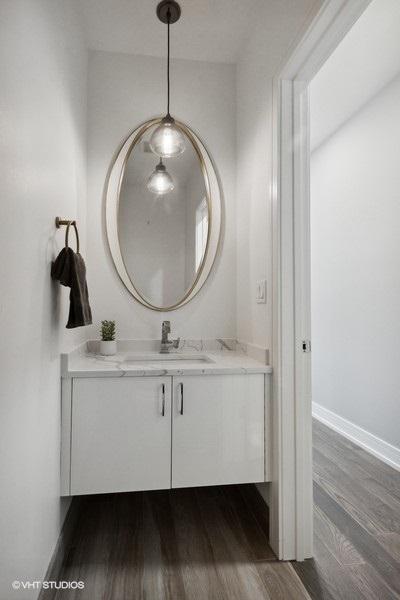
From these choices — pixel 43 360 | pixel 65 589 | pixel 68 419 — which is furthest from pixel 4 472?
pixel 65 589

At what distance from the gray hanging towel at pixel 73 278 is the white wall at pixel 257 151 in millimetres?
833

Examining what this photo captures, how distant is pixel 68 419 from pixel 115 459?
0.88ft

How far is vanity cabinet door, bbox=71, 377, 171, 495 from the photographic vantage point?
1.63 meters

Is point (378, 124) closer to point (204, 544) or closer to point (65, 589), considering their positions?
point (204, 544)

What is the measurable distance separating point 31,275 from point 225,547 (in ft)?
4.61

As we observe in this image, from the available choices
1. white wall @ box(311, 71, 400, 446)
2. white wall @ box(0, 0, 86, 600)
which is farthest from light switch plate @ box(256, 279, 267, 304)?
white wall @ box(311, 71, 400, 446)

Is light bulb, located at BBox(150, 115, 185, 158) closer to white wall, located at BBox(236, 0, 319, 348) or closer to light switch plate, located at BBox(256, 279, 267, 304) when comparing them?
white wall, located at BBox(236, 0, 319, 348)

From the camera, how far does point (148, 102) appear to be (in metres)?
2.30

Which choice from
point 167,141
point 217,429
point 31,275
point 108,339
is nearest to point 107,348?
point 108,339

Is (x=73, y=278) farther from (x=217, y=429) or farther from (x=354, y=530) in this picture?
(x=354, y=530)

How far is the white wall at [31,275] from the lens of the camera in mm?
1041

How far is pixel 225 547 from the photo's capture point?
65.4 inches

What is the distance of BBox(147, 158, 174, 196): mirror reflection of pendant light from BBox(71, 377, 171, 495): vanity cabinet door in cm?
117

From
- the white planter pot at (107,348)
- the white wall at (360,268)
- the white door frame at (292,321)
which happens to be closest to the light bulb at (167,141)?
the white door frame at (292,321)
